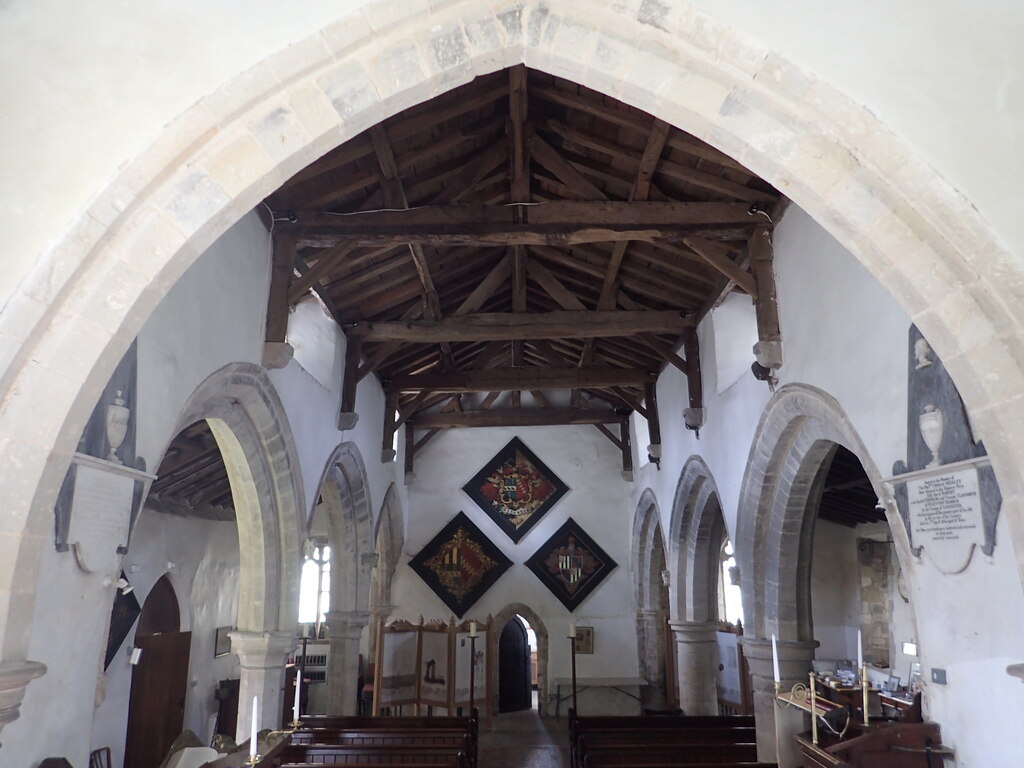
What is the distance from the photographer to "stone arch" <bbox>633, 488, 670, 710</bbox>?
12328mm

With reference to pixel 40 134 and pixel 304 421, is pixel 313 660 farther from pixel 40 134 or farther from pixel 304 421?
pixel 40 134

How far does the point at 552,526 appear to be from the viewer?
13367 mm

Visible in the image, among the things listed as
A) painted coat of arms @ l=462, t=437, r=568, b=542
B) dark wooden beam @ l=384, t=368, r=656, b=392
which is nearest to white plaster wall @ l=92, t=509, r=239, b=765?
dark wooden beam @ l=384, t=368, r=656, b=392

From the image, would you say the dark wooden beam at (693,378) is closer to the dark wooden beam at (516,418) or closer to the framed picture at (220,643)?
the dark wooden beam at (516,418)

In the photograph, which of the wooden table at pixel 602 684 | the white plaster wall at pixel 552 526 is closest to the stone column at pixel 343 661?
the white plaster wall at pixel 552 526

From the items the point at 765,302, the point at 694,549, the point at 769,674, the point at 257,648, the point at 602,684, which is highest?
the point at 765,302

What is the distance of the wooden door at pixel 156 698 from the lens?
8594mm

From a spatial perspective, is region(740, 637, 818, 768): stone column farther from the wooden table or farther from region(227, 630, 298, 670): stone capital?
the wooden table

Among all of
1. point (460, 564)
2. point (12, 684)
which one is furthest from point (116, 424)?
point (460, 564)

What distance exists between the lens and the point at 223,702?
10.5 meters

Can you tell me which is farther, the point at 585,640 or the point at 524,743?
the point at 585,640

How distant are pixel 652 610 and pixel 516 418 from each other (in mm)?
3891

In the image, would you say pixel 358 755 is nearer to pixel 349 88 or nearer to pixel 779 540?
pixel 779 540

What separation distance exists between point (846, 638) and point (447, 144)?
951cm
